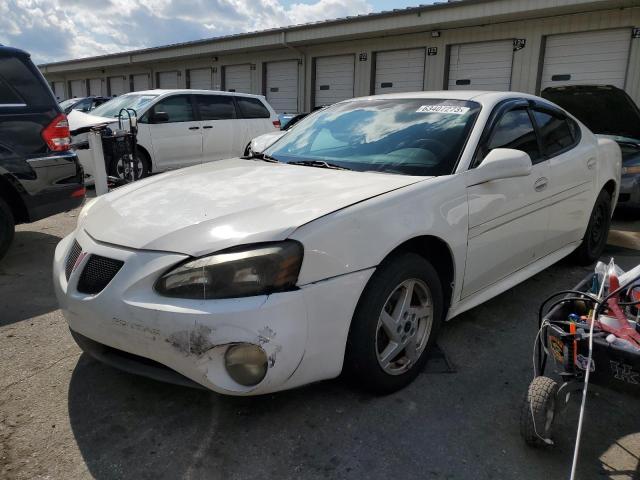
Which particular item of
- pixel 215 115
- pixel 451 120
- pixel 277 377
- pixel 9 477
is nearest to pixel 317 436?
pixel 277 377

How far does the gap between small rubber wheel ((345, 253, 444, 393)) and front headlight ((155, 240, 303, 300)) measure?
45 centimetres

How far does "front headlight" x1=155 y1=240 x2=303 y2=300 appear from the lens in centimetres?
206

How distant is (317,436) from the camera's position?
2.29 meters

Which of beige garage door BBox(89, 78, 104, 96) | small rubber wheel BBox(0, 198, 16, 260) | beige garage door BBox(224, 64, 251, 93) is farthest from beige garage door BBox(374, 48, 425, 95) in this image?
beige garage door BBox(89, 78, 104, 96)

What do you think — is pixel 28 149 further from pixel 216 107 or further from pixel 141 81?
pixel 141 81

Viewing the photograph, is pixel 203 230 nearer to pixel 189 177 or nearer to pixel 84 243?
pixel 84 243

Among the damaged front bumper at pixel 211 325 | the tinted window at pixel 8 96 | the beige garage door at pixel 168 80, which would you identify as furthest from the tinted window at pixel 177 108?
the beige garage door at pixel 168 80

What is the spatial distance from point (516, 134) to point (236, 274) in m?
2.33

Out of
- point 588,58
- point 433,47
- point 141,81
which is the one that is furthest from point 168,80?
point 588,58

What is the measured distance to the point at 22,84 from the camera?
4574mm

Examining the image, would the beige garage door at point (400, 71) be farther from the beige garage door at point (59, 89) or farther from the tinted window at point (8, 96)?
the beige garage door at point (59, 89)

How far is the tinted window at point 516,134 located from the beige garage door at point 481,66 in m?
10.6

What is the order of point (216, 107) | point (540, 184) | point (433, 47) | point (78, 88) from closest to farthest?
point (540, 184)
point (216, 107)
point (433, 47)
point (78, 88)

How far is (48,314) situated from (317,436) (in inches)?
89.5
